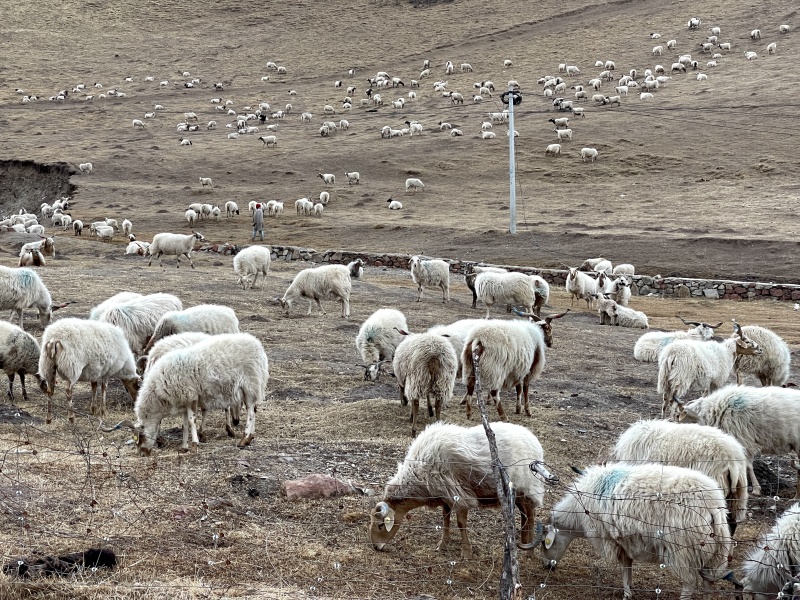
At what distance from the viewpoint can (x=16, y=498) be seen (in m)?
6.31

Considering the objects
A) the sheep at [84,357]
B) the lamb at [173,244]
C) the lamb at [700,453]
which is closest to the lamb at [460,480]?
the lamb at [700,453]

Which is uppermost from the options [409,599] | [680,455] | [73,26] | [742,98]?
[73,26]

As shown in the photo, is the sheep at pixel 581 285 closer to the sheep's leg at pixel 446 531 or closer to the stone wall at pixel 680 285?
the stone wall at pixel 680 285

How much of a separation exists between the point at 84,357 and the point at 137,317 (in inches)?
97.2

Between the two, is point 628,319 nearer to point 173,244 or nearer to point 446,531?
point 446,531

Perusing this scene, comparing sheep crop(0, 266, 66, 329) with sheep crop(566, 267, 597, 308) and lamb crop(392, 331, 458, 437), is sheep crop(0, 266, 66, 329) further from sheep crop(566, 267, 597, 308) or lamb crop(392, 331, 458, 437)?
sheep crop(566, 267, 597, 308)

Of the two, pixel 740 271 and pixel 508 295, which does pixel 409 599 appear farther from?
pixel 740 271

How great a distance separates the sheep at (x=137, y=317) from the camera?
11.7m

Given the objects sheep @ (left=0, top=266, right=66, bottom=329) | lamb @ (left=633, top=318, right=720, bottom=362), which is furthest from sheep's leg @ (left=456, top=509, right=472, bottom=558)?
sheep @ (left=0, top=266, right=66, bottom=329)

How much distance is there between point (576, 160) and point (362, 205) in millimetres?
11693

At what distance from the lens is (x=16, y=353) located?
1021 centimetres

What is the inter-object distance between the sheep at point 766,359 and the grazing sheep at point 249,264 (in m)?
12.0

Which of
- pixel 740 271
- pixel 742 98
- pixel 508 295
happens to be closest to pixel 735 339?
pixel 508 295

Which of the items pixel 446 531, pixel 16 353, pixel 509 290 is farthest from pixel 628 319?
pixel 446 531
